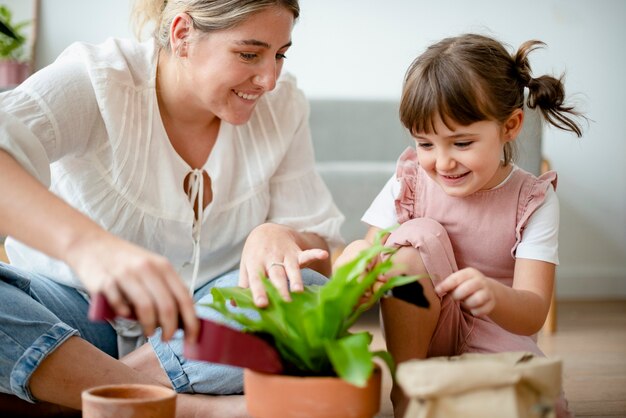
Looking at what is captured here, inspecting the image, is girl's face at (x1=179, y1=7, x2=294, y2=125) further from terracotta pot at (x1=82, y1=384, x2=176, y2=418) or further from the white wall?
the white wall

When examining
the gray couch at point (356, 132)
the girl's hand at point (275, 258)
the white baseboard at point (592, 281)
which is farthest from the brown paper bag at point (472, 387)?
the white baseboard at point (592, 281)

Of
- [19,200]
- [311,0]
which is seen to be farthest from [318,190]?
[311,0]

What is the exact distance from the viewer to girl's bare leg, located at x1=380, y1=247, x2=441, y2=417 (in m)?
1.45

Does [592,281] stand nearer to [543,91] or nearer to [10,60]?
[543,91]

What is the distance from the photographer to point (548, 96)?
5.44 feet

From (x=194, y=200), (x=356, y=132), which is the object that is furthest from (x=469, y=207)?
(x=356, y=132)

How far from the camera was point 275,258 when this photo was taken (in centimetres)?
149

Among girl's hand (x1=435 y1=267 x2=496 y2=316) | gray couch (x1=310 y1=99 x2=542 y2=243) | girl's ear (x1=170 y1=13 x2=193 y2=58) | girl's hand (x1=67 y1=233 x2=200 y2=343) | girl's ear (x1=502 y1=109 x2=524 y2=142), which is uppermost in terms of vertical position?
girl's ear (x1=170 y1=13 x2=193 y2=58)

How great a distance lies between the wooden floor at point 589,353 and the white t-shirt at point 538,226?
413 millimetres

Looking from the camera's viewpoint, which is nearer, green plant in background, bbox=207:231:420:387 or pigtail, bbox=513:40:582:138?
green plant in background, bbox=207:231:420:387

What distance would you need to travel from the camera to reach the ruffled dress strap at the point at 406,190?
1.72m

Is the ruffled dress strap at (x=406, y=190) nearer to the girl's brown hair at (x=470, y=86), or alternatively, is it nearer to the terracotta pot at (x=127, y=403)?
the girl's brown hair at (x=470, y=86)

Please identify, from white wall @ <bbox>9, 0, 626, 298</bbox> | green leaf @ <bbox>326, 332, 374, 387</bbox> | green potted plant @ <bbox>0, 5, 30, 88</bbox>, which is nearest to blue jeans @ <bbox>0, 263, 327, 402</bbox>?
green leaf @ <bbox>326, 332, 374, 387</bbox>

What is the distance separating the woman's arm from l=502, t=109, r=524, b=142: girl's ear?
82cm
